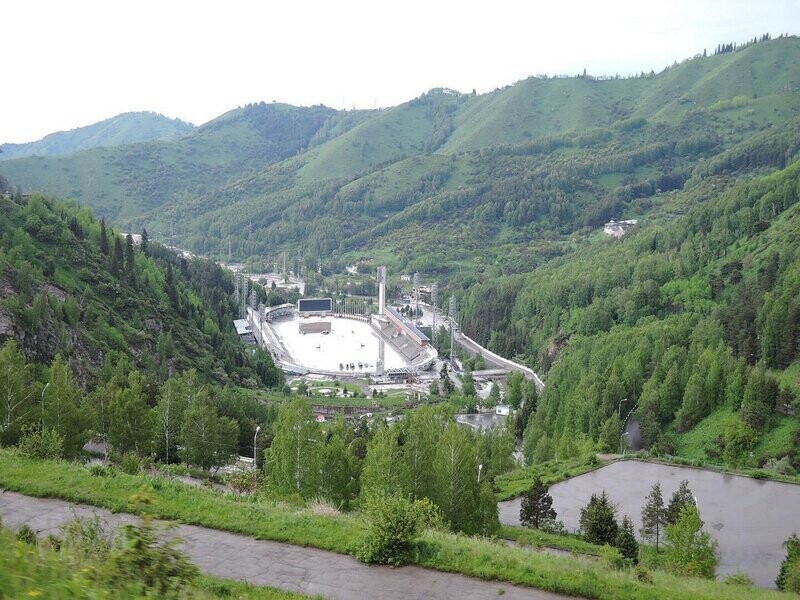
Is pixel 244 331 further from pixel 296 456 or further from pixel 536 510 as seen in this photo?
pixel 296 456

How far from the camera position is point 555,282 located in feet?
274

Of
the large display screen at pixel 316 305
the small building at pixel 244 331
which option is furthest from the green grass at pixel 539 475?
the large display screen at pixel 316 305

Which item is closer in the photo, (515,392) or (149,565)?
(149,565)

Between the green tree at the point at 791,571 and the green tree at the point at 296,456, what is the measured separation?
12193mm

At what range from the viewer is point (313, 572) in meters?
10.4

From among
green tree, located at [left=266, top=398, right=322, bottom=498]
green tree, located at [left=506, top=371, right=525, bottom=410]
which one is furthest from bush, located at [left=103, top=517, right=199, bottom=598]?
green tree, located at [left=506, top=371, right=525, bottom=410]

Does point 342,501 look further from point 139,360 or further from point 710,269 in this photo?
point 710,269

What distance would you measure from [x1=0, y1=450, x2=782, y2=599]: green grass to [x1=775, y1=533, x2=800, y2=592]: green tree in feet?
19.8

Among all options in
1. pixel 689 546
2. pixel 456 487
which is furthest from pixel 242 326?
pixel 689 546

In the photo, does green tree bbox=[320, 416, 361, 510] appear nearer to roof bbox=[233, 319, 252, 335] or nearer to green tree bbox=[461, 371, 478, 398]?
green tree bbox=[461, 371, 478, 398]

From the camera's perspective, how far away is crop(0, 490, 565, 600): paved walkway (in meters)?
9.89

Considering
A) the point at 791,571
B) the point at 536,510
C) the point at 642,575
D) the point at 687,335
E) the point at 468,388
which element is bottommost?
the point at 468,388

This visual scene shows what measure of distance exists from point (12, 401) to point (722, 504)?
87.0 feet

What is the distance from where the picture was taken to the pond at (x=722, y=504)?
23330mm
